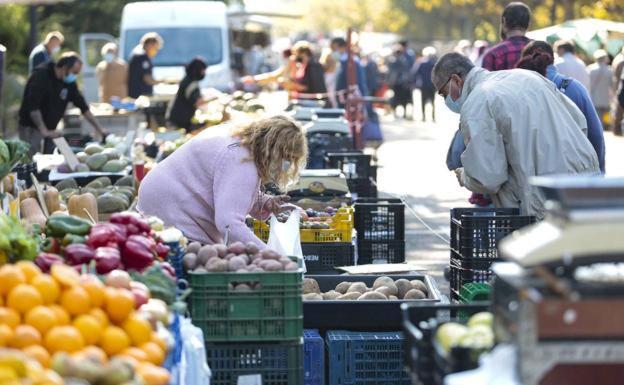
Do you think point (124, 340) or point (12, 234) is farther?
point (12, 234)

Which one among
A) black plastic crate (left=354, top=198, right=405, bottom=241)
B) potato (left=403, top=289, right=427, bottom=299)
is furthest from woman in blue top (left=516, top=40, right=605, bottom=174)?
potato (left=403, top=289, right=427, bottom=299)

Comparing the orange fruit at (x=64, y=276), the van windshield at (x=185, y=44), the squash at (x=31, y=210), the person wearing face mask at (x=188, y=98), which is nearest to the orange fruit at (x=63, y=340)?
the orange fruit at (x=64, y=276)

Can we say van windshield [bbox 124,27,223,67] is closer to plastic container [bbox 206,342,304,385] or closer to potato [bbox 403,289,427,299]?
potato [bbox 403,289,427,299]

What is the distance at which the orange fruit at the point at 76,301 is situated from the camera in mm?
4836

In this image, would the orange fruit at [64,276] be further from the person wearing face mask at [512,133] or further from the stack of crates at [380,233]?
the stack of crates at [380,233]

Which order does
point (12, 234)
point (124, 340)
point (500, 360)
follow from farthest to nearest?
point (12, 234), point (124, 340), point (500, 360)

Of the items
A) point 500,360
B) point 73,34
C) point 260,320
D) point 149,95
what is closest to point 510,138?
point 260,320

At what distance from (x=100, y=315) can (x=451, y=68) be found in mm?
3927

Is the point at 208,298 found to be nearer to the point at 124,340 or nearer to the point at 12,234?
the point at 12,234

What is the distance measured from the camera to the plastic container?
6.16 m

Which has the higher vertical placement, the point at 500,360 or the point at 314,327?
the point at 500,360

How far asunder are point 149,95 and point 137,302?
56.5ft

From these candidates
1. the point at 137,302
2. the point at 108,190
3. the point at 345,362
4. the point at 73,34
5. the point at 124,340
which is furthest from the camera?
the point at 73,34

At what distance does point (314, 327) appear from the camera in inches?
281
